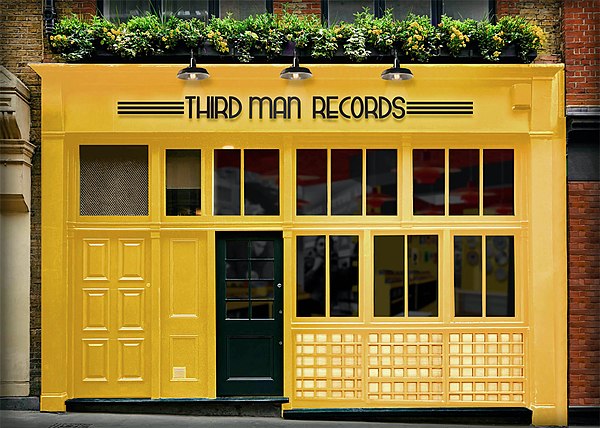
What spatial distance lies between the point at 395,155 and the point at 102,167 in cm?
436

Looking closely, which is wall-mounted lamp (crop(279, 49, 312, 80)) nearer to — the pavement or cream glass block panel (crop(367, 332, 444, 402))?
cream glass block panel (crop(367, 332, 444, 402))

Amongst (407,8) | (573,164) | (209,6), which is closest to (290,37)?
(209,6)

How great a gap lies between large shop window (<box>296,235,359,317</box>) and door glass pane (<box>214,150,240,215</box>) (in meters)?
1.12

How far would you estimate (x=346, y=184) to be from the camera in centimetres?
1006

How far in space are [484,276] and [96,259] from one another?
576cm

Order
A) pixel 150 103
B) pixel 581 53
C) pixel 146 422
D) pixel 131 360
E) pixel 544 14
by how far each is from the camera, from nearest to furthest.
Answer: pixel 146 422
pixel 150 103
pixel 581 53
pixel 131 360
pixel 544 14

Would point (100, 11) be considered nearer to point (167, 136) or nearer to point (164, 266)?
point (167, 136)

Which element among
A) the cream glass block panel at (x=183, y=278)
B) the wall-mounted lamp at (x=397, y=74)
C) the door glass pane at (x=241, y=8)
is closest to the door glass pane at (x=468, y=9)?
the wall-mounted lamp at (x=397, y=74)

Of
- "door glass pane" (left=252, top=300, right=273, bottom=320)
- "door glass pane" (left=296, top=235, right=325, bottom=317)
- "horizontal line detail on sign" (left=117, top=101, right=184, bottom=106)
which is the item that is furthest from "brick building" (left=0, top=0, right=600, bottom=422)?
"door glass pane" (left=296, top=235, right=325, bottom=317)

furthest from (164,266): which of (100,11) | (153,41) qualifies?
(100,11)

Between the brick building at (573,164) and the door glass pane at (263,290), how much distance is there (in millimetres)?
3141

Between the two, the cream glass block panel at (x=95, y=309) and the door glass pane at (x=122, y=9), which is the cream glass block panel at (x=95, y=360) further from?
the door glass pane at (x=122, y=9)

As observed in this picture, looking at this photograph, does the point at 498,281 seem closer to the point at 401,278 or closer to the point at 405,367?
the point at 401,278

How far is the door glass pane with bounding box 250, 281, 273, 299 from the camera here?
1003cm
